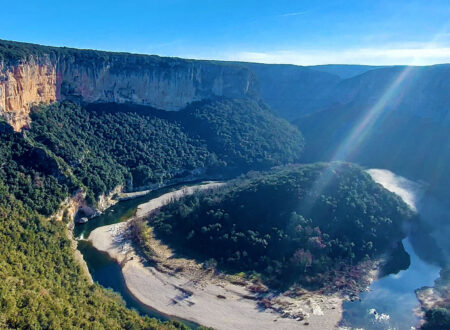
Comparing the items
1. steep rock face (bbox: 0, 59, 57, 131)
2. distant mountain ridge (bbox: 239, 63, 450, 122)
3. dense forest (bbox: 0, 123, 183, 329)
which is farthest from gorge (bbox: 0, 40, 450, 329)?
distant mountain ridge (bbox: 239, 63, 450, 122)

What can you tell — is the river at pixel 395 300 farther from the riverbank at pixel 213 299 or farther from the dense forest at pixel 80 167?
the dense forest at pixel 80 167

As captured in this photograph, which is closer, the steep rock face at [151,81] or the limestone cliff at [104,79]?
the limestone cliff at [104,79]

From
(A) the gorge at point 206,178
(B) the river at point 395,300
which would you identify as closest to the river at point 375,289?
(B) the river at point 395,300

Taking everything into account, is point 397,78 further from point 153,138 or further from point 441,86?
point 153,138

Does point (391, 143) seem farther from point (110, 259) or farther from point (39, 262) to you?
point (39, 262)

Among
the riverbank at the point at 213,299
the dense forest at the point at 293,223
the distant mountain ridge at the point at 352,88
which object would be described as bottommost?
the riverbank at the point at 213,299

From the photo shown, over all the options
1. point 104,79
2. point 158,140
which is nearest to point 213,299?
point 158,140

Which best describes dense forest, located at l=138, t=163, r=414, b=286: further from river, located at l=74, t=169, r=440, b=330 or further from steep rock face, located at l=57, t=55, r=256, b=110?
steep rock face, located at l=57, t=55, r=256, b=110
